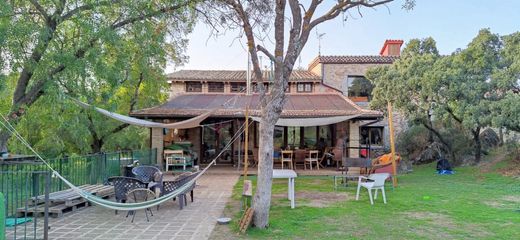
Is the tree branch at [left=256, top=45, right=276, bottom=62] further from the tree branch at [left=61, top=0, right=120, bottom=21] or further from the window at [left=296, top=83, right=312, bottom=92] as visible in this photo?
the window at [left=296, top=83, right=312, bottom=92]

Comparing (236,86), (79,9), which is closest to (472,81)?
(236,86)

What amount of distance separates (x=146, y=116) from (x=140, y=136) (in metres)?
5.50

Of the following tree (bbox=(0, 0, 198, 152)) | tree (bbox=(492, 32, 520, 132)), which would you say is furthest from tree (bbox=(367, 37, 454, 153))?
tree (bbox=(0, 0, 198, 152))

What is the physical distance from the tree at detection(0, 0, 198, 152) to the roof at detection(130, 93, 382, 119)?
200 inches

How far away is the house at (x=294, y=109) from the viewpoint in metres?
13.3

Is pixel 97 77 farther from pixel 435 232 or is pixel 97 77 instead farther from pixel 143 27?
pixel 435 232

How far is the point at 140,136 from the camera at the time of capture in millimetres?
18297

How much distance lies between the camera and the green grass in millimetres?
5508

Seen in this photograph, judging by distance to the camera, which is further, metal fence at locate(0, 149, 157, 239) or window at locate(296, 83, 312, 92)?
window at locate(296, 83, 312, 92)

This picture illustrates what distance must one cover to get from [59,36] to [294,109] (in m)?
8.46

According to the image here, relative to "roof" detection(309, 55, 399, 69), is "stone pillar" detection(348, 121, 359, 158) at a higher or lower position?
lower

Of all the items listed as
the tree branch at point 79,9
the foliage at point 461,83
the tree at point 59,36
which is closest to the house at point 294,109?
the foliage at point 461,83

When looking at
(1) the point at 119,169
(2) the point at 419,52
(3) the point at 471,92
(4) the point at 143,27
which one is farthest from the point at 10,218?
(2) the point at 419,52

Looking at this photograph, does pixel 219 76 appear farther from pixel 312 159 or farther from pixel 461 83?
pixel 461 83
